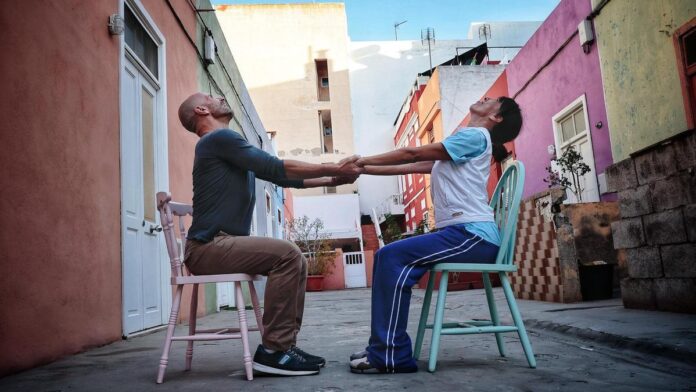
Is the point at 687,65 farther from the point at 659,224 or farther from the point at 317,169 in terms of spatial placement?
the point at 317,169

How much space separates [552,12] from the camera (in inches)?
345

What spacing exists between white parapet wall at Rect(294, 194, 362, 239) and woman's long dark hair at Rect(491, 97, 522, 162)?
18.8 m

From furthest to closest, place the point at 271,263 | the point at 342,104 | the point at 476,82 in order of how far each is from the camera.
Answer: the point at 342,104 < the point at 476,82 < the point at 271,263

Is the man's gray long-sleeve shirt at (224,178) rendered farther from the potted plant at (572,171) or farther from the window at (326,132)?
the window at (326,132)

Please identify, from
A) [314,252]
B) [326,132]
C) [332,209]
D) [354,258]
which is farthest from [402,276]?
[326,132]

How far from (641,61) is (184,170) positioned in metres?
5.50

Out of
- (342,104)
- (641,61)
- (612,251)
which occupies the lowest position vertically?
(612,251)

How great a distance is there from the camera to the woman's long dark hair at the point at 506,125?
274 cm

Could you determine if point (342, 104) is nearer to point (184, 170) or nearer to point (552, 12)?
point (552, 12)

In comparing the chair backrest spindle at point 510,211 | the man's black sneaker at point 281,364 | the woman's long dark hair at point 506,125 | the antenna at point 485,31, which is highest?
the antenna at point 485,31

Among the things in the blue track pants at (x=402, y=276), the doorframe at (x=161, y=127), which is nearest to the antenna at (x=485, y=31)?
the doorframe at (x=161, y=127)

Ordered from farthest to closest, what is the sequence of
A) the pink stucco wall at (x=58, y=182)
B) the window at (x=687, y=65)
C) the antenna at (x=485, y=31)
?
the antenna at (x=485, y=31), the window at (x=687, y=65), the pink stucco wall at (x=58, y=182)

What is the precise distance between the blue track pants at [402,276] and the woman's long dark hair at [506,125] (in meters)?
0.64

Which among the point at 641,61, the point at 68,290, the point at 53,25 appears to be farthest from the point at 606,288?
the point at 53,25
